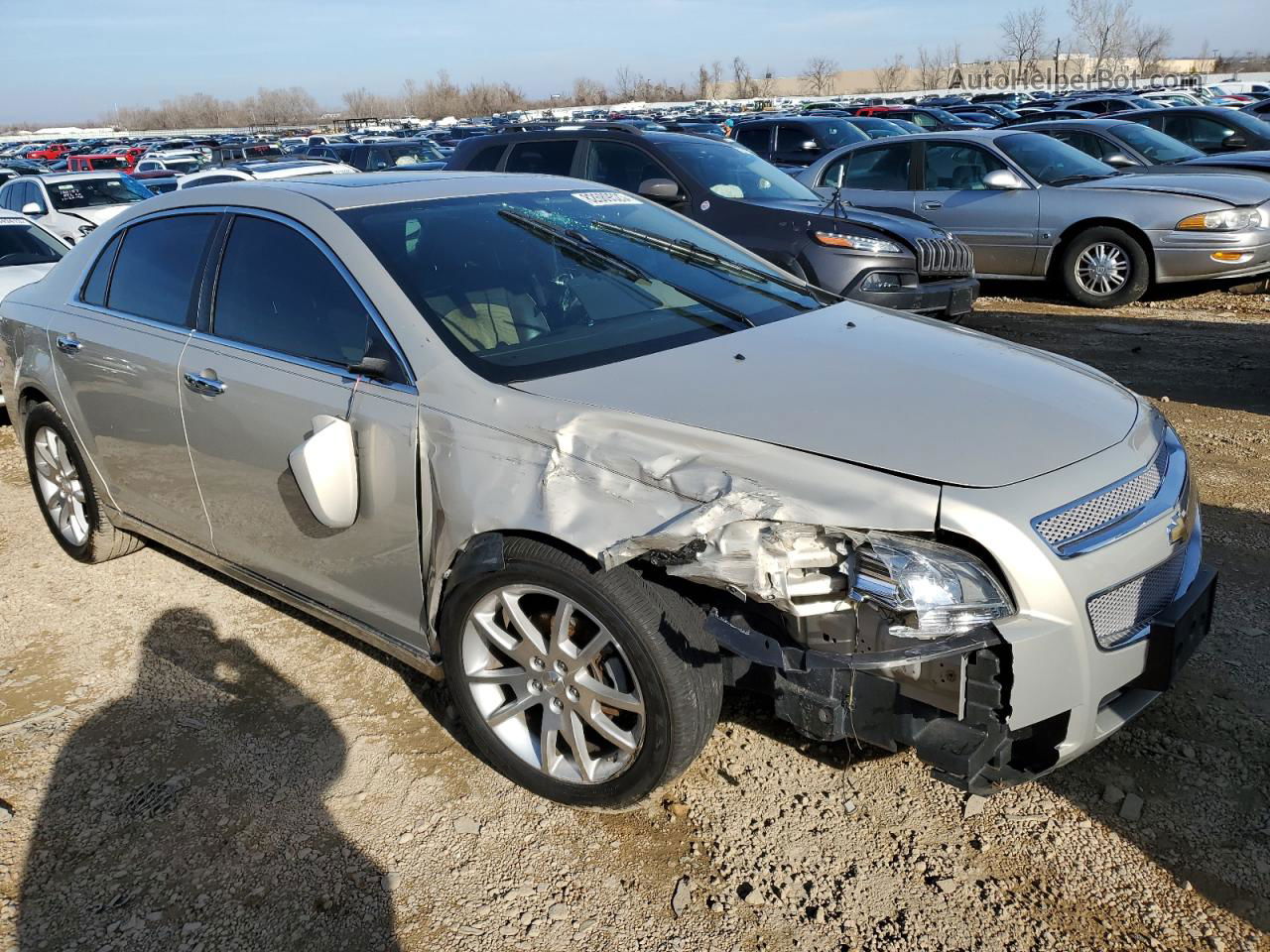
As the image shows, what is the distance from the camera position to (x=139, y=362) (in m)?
3.94

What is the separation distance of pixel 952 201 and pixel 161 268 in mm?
8182

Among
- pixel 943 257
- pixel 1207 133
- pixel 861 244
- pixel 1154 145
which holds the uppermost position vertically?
pixel 1207 133

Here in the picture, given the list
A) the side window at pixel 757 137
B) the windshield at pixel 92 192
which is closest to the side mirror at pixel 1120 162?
the side window at pixel 757 137

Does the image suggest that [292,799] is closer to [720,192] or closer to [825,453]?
[825,453]

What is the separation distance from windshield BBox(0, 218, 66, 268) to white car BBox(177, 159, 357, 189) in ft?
→ 11.5

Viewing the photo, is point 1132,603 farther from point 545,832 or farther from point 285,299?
point 285,299

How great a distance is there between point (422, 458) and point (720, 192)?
5.79m

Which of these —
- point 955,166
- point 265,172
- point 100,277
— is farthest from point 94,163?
point 100,277

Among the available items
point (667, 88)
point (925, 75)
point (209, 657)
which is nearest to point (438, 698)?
Answer: point (209, 657)

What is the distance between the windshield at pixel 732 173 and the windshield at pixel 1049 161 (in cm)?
279

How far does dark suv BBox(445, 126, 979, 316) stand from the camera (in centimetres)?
766

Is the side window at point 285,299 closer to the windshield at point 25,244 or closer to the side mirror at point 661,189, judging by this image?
the side mirror at point 661,189

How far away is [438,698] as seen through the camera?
3.65 m

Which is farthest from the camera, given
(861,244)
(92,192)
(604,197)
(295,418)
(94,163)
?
(94,163)
